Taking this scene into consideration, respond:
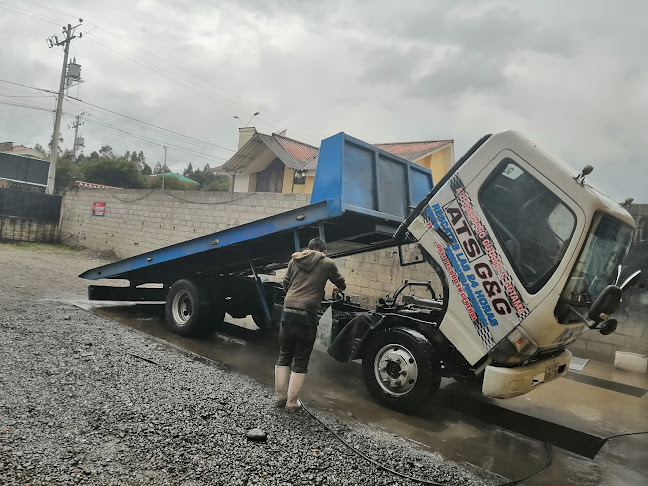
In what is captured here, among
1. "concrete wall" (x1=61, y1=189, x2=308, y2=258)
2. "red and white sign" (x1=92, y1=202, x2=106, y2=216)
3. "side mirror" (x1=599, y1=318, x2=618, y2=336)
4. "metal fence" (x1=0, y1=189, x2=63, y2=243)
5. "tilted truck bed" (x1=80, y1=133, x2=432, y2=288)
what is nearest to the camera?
"side mirror" (x1=599, y1=318, x2=618, y2=336)

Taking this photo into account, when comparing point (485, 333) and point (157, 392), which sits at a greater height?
point (485, 333)

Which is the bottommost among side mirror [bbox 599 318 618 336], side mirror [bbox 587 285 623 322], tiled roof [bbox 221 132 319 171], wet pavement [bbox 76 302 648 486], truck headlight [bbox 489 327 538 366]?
wet pavement [bbox 76 302 648 486]

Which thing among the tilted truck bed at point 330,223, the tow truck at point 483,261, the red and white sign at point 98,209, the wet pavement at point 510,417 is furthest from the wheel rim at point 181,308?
the red and white sign at point 98,209

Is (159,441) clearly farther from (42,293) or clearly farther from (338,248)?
(42,293)

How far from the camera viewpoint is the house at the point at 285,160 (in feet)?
73.5

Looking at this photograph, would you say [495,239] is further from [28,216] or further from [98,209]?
[28,216]

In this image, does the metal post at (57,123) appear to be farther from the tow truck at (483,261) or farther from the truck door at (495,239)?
the truck door at (495,239)

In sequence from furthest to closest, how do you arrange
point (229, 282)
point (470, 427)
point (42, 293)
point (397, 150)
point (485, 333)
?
point (397, 150) < point (42, 293) < point (229, 282) < point (470, 427) < point (485, 333)

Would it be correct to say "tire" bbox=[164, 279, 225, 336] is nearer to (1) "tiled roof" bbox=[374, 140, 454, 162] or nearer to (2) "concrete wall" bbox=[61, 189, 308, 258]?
(2) "concrete wall" bbox=[61, 189, 308, 258]

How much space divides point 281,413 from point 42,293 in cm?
675

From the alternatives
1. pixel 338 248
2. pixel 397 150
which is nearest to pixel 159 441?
pixel 338 248

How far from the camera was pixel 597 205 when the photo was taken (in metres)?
3.57

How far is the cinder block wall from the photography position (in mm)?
9727

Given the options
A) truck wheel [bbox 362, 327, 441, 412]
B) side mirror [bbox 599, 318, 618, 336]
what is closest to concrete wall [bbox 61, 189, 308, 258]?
truck wheel [bbox 362, 327, 441, 412]
